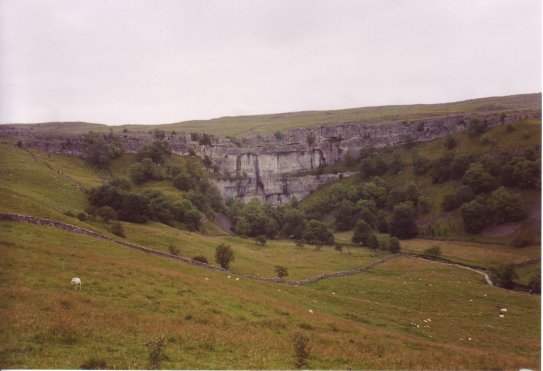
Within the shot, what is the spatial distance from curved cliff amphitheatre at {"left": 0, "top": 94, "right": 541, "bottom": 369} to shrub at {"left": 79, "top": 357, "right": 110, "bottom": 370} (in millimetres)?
36

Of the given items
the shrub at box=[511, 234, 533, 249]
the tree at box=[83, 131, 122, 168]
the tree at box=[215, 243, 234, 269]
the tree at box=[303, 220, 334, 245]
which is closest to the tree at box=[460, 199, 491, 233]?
the shrub at box=[511, 234, 533, 249]

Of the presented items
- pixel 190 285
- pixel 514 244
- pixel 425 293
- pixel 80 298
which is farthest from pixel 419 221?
pixel 80 298

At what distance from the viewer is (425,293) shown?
50.2m

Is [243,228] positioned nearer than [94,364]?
No

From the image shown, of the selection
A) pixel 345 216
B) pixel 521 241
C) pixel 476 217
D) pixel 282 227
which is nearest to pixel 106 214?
pixel 282 227

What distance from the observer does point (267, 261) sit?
68000 millimetres

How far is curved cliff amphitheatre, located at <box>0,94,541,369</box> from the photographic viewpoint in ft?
56.9

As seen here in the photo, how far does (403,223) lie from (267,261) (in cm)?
5782

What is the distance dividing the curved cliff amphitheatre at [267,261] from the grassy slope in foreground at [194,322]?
12cm

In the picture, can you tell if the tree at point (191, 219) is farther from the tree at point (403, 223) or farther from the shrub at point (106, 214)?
the tree at point (403, 223)

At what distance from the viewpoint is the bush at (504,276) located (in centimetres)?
5644

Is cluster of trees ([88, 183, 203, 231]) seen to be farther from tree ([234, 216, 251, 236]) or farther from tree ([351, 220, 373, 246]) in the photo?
tree ([351, 220, 373, 246])

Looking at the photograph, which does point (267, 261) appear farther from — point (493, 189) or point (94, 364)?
point (493, 189)

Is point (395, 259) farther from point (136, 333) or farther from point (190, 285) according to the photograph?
point (136, 333)
